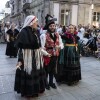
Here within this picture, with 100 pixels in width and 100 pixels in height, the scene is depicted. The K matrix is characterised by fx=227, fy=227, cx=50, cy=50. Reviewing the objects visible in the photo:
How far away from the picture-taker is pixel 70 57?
5.92 meters

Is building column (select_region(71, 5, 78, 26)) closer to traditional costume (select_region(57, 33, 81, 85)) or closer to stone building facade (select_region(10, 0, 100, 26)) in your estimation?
stone building facade (select_region(10, 0, 100, 26))

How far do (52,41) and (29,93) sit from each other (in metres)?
1.34

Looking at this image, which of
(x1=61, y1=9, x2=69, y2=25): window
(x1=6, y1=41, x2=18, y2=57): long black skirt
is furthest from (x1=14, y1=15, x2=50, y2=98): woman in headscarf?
(x1=61, y1=9, x2=69, y2=25): window

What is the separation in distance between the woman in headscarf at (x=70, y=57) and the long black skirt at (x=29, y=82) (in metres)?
1.26

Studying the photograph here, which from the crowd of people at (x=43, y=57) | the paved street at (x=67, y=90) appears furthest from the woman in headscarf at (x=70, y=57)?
the paved street at (x=67, y=90)

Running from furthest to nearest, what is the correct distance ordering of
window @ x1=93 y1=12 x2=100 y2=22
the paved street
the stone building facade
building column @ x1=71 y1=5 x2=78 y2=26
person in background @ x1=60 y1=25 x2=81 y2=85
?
window @ x1=93 y1=12 x2=100 y2=22
building column @ x1=71 y1=5 x2=78 y2=26
the stone building facade
person in background @ x1=60 y1=25 x2=81 y2=85
the paved street

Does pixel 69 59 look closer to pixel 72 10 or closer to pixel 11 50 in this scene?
pixel 11 50

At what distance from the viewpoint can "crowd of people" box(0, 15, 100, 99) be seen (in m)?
4.65

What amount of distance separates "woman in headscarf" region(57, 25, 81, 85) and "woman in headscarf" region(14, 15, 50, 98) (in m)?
1.33

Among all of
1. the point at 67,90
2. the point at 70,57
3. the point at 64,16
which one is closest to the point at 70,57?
the point at 70,57

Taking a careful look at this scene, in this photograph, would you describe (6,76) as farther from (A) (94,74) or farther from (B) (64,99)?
(A) (94,74)

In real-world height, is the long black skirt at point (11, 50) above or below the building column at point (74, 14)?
below

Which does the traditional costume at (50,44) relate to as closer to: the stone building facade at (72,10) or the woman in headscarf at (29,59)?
the woman in headscarf at (29,59)

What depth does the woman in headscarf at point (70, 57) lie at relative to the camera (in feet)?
19.3
